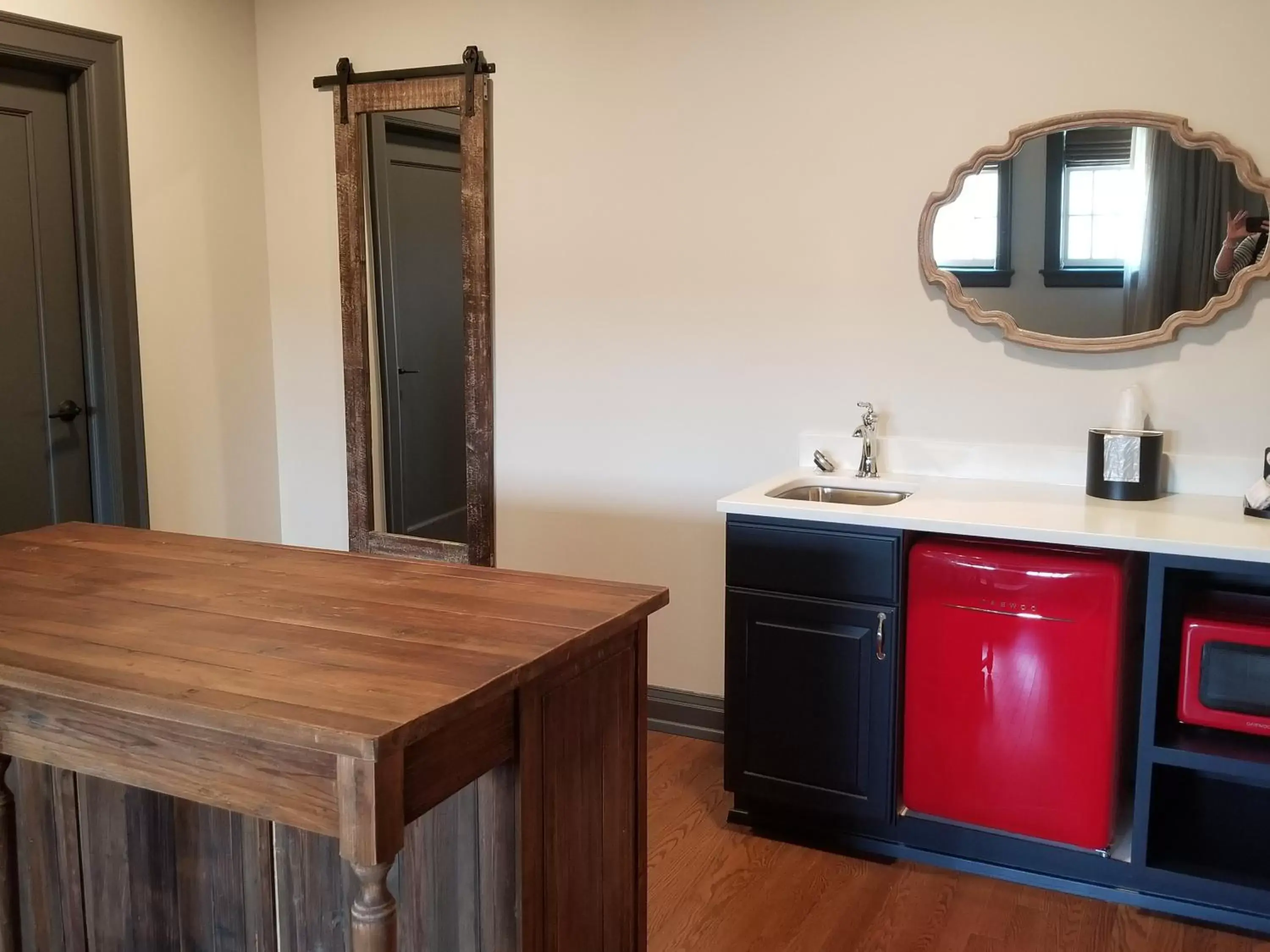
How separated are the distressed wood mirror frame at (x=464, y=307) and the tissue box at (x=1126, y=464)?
6.58ft

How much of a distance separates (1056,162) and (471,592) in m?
1.99

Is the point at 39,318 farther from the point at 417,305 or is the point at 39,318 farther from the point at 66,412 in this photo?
the point at 417,305

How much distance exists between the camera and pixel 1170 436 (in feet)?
9.56

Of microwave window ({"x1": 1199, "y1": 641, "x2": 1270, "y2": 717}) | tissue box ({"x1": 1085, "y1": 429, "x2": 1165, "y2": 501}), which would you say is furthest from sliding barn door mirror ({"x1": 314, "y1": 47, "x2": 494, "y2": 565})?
microwave window ({"x1": 1199, "y1": 641, "x2": 1270, "y2": 717})

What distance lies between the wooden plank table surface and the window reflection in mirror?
5.24 ft

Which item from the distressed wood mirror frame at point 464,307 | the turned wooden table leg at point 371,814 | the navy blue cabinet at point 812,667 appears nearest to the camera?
the turned wooden table leg at point 371,814

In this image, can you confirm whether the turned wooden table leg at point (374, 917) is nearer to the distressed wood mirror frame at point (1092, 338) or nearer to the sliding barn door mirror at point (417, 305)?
the distressed wood mirror frame at point (1092, 338)

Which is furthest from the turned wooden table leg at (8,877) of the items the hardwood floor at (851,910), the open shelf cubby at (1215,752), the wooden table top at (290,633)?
the open shelf cubby at (1215,752)

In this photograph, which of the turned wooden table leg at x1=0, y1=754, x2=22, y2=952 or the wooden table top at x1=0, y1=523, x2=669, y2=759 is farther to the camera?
the turned wooden table leg at x1=0, y1=754, x2=22, y2=952

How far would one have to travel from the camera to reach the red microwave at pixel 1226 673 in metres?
2.41

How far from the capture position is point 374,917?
1.49 m

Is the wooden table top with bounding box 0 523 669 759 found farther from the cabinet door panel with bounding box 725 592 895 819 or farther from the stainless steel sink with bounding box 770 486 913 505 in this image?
the stainless steel sink with bounding box 770 486 913 505

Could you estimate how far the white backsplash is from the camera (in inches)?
113

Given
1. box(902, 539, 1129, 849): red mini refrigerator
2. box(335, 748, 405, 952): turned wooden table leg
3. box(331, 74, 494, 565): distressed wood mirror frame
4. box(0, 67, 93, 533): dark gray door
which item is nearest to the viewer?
box(335, 748, 405, 952): turned wooden table leg
